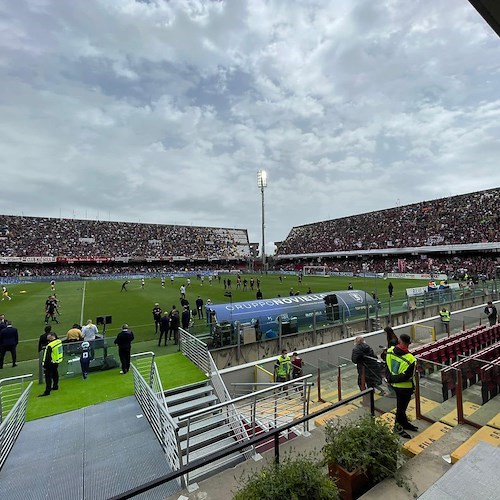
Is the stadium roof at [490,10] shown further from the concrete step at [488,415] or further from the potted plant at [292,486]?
the concrete step at [488,415]

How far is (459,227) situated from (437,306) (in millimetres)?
40725

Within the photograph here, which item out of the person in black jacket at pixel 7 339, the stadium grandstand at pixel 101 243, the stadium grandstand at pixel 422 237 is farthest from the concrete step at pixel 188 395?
the stadium grandstand at pixel 101 243

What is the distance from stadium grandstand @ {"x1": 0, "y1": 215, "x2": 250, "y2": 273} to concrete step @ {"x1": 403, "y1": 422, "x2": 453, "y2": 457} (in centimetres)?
7184

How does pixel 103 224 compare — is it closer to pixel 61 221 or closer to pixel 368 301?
pixel 61 221

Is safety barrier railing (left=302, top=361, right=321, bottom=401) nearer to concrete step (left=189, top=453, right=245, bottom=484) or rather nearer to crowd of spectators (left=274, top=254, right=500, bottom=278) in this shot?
concrete step (left=189, top=453, right=245, bottom=484)

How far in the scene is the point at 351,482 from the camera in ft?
11.3

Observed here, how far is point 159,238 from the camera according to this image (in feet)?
257

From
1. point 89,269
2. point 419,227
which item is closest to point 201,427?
point 419,227

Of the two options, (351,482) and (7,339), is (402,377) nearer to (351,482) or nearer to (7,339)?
(351,482)

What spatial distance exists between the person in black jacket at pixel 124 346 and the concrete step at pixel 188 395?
257 cm

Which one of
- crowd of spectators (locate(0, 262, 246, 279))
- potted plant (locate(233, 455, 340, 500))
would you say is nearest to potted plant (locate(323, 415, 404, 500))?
potted plant (locate(233, 455, 340, 500))

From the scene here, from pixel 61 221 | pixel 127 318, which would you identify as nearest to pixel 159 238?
pixel 61 221

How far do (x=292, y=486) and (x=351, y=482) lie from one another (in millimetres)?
951

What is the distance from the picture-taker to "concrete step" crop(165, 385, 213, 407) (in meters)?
8.07
